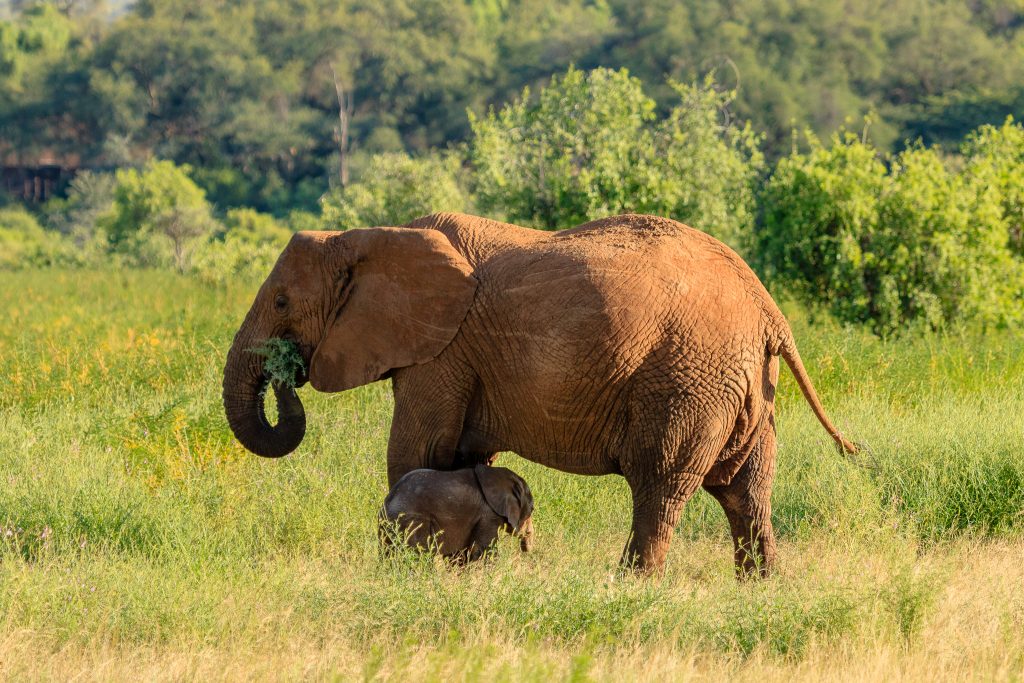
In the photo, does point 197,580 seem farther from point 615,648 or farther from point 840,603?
point 840,603

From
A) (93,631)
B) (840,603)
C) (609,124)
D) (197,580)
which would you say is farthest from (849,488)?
(609,124)

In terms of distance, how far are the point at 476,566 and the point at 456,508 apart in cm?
30

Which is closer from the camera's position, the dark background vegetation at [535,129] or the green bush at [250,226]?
the dark background vegetation at [535,129]

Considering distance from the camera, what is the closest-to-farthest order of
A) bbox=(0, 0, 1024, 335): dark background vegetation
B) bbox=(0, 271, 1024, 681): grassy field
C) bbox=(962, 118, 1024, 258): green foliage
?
bbox=(0, 271, 1024, 681): grassy field
bbox=(0, 0, 1024, 335): dark background vegetation
bbox=(962, 118, 1024, 258): green foliage

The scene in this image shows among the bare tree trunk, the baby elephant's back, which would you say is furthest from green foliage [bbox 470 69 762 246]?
the bare tree trunk

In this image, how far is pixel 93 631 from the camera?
226 inches

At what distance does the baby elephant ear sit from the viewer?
252 inches

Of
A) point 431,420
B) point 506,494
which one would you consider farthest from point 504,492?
point 431,420

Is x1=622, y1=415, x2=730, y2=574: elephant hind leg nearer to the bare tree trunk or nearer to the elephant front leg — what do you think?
the elephant front leg

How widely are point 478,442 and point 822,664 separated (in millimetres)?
1983

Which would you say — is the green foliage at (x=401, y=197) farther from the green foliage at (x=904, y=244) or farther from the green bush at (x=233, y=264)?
the green foliage at (x=904, y=244)

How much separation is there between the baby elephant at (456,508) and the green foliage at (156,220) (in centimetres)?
3227

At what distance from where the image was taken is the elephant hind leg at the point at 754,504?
656 centimetres

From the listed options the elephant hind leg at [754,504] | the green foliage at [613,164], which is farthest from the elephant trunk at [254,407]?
the green foliage at [613,164]
